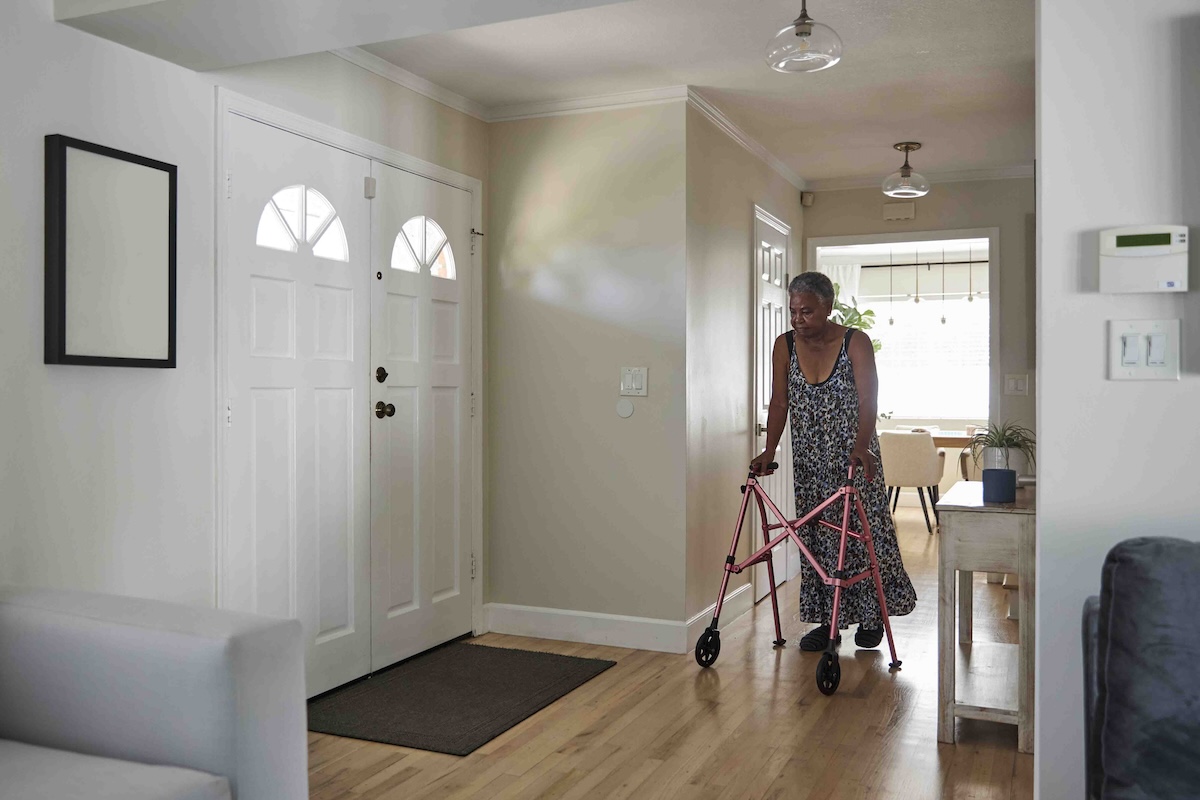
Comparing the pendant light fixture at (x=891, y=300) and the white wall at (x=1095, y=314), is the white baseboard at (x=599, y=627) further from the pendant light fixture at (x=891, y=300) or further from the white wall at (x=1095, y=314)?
the pendant light fixture at (x=891, y=300)

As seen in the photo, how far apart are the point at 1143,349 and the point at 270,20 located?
214 cm

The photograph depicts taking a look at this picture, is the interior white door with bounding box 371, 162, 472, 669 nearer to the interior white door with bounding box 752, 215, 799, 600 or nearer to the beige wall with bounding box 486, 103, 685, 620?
the beige wall with bounding box 486, 103, 685, 620

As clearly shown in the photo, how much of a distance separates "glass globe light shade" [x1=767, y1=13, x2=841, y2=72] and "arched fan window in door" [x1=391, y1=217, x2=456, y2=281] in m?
1.66

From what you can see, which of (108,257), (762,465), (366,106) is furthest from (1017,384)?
(108,257)

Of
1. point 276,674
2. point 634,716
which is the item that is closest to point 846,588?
point 634,716

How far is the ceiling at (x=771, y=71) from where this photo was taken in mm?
3369

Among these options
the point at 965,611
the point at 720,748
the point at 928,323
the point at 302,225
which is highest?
the point at 928,323

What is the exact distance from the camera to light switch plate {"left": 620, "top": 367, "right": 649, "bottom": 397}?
4.18m

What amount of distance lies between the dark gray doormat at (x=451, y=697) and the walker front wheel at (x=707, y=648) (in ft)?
1.24

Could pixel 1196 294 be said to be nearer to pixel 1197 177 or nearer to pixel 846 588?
pixel 1197 177

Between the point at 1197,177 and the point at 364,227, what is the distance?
8.91 ft

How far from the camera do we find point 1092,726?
1.51 metres

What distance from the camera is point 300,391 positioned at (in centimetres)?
335

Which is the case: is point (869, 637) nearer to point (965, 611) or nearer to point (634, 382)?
point (965, 611)
